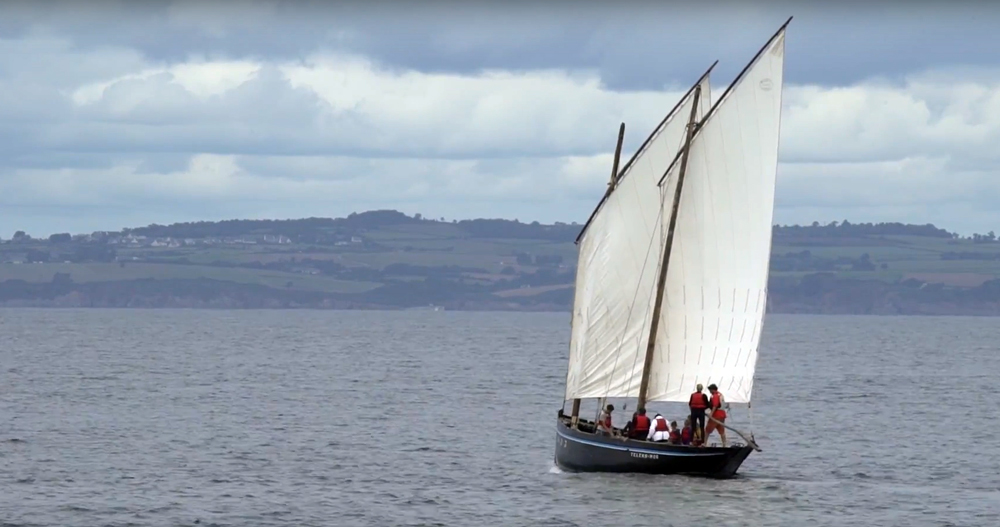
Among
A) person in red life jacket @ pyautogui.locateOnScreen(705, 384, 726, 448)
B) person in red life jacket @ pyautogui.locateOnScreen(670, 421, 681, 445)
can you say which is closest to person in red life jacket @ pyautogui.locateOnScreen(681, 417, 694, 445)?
person in red life jacket @ pyautogui.locateOnScreen(670, 421, 681, 445)

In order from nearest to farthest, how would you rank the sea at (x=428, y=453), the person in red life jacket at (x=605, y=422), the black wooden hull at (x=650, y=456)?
1. the sea at (x=428, y=453)
2. the black wooden hull at (x=650, y=456)
3. the person in red life jacket at (x=605, y=422)

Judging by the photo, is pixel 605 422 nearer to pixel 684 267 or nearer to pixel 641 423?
pixel 641 423

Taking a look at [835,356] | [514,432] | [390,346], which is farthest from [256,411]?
[390,346]

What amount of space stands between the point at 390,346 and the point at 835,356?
2005 inches

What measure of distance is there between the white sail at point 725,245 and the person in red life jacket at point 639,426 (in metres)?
1.58

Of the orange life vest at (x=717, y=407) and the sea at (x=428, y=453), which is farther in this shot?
the orange life vest at (x=717, y=407)

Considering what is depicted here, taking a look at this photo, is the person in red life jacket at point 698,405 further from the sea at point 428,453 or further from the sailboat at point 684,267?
the sea at point 428,453

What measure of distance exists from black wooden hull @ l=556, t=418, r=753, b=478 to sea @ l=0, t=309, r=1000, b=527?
52 centimetres

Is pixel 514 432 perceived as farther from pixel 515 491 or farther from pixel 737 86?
pixel 737 86

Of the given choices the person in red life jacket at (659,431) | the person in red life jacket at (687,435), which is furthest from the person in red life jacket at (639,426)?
the person in red life jacket at (687,435)

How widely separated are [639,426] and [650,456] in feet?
4.36

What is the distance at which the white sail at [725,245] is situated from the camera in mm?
56469

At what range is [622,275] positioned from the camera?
59531 mm

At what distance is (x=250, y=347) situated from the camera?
185000mm
